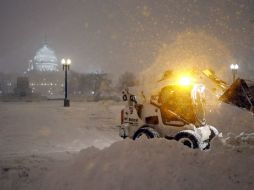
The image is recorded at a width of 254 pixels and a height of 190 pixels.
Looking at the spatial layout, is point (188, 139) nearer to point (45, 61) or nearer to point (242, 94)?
point (242, 94)

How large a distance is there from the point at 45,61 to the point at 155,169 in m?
154

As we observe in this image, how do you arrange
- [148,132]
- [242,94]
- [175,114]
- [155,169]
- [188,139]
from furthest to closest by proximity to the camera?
[148,132] < [175,114] < [188,139] < [242,94] < [155,169]

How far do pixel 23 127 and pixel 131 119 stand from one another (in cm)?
857

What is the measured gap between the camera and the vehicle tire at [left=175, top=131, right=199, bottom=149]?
39.8ft

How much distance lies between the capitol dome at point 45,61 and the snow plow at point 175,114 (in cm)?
14252

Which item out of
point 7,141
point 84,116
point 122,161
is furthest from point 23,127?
point 122,161

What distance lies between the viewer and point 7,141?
54.5ft

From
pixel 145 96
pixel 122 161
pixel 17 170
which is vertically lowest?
pixel 17 170

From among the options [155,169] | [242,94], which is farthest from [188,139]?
[155,169]

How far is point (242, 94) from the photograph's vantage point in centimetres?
1140

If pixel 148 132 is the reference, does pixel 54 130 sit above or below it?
below

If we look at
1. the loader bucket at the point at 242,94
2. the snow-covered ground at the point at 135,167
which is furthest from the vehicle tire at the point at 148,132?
the loader bucket at the point at 242,94

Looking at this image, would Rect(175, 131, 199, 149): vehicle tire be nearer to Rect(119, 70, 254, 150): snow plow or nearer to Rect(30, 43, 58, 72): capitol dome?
Rect(119, 70, 254, 150): snow plow

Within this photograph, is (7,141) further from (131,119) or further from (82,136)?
(131,119)
